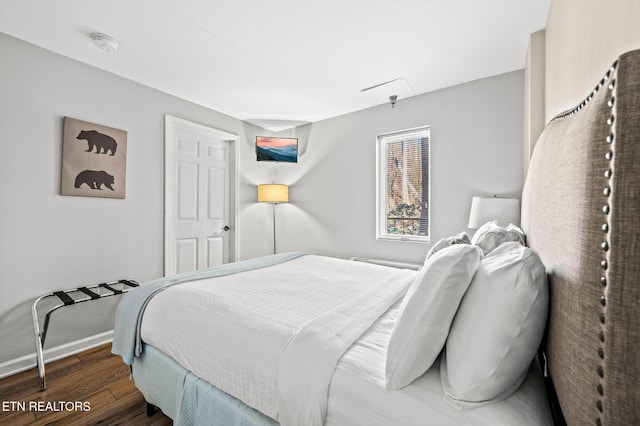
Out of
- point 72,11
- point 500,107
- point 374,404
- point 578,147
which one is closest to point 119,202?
point 72,11

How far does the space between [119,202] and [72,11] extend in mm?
1621

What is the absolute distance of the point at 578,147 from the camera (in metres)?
0.63

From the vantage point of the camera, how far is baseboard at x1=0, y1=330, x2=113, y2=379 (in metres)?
2.21

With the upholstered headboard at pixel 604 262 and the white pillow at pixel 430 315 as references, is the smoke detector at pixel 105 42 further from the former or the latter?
the upholstered headboard at pixel 604 262

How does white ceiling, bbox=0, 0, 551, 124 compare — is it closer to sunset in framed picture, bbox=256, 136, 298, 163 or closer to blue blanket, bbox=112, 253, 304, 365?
sunset in framed picture, bbox=256, 136, 298, 163

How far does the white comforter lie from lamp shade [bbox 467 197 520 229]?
1021 millimetres

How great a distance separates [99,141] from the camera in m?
2.72

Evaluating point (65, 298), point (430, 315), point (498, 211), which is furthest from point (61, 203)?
point (498, 211)

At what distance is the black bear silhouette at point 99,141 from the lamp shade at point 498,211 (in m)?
3.54

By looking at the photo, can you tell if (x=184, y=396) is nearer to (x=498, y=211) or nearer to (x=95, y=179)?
(x=95, y=179)

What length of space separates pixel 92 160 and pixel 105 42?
3.47 feet

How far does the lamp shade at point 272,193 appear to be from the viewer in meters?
4.27

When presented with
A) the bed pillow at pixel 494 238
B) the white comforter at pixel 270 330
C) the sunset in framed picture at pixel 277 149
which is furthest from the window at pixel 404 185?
the bed pillow at pixel 494 238

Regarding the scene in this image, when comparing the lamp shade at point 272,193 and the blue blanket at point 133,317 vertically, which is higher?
the lamp shade at point 272,193
